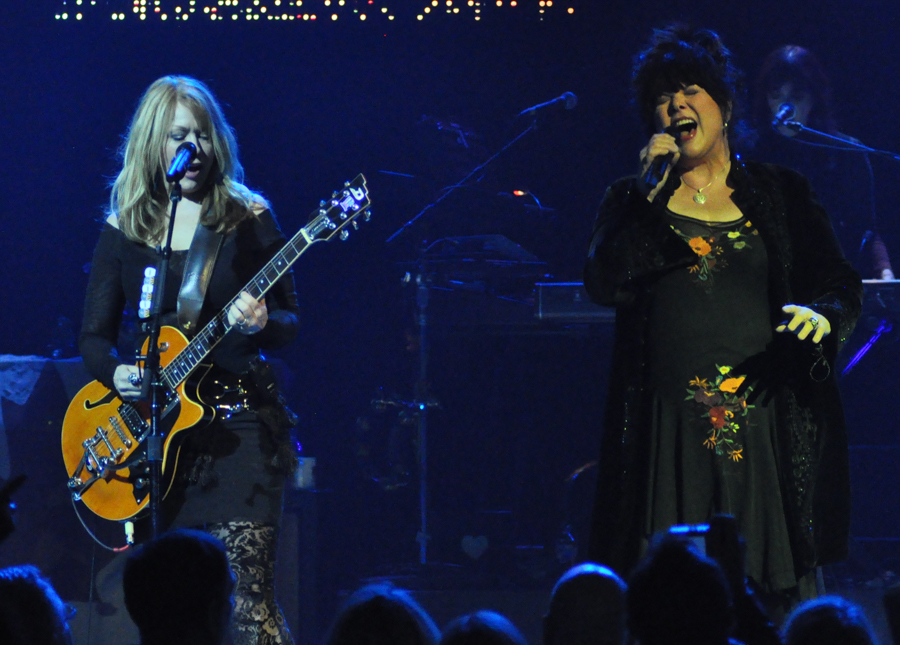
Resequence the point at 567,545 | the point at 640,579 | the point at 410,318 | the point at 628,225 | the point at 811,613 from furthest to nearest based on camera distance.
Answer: the point at 410,318, the point at 567,545, the point at 628,225, the point at 811,613, the point at 640,579

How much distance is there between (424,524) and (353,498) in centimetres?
99

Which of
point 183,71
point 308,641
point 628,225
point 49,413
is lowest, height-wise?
point 308,641

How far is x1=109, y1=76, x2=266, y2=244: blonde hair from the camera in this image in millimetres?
3258

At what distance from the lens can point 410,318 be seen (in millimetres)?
5848

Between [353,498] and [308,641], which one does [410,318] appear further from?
[308,641]

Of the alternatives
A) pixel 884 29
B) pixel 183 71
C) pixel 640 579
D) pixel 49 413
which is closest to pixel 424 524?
pixel 49 413

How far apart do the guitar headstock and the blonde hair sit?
21 cm

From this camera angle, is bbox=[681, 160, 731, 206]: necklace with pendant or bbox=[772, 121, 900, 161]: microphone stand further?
bbox=[772, 121, 900, 161]: microphone stand

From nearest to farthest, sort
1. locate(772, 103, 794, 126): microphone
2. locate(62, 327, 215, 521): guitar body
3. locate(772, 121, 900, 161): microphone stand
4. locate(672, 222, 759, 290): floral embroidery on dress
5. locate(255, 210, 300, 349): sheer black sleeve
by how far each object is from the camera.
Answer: locate(672, 222, 759, 290): floral embroidery on dress, locate(62, 327, 215, 521): guitar body, locate(255, 210, 300, 349): sheer black sleeve, locate(772, 121, 900, 161): microphone stand, locate(772, 103, 794, 126): microphone

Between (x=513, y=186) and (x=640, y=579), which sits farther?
(x=513, y=186)

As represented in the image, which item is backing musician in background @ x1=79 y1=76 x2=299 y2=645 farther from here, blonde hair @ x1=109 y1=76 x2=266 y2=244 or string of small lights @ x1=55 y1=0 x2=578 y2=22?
string of small lights @ x1=55 y1=0 x2=578 y2=22

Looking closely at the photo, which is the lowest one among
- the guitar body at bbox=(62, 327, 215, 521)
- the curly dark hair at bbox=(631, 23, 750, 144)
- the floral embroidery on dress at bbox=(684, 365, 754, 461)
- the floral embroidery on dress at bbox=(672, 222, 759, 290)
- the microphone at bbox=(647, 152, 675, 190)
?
the guitar body at bbox=(62, 327, 215, 521)

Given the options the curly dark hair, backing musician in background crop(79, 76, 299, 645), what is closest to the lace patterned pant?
backing musician in background crop(79, 76, 299, 645)

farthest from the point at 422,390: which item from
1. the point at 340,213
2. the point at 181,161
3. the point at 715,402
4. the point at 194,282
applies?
the point at 715,402
